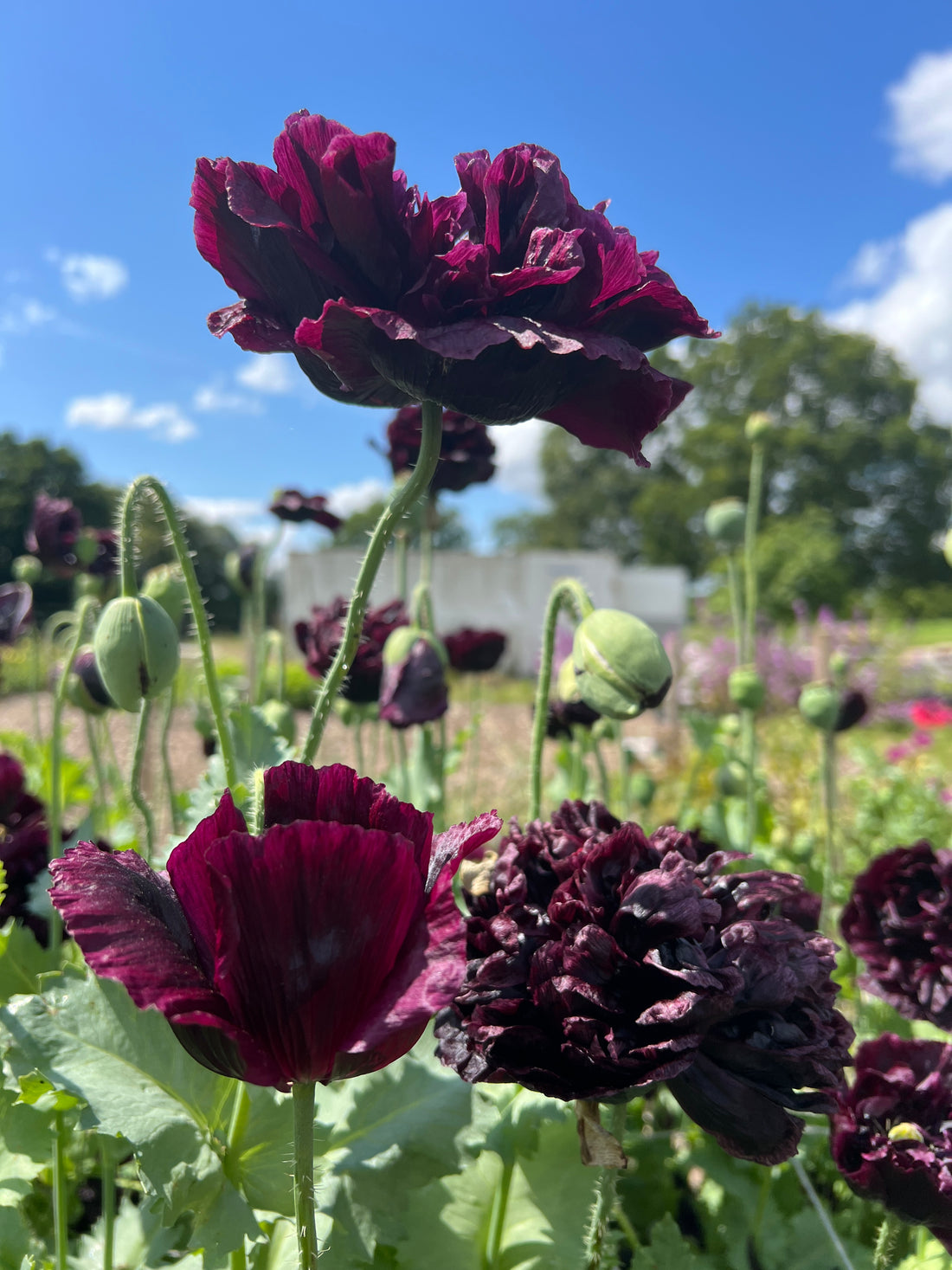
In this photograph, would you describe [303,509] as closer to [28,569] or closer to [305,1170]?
[28,569]

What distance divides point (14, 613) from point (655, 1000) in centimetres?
176

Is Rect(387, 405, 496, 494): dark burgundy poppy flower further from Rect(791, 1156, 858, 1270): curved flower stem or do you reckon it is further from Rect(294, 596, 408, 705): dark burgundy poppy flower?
Rect(791, 1156, 858, 1270): curved flower stem

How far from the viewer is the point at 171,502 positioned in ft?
2.50

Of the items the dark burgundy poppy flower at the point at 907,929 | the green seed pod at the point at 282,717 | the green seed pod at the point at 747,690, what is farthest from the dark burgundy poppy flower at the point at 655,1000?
the green seed pod at the point at 747,690

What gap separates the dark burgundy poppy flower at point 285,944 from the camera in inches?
16.2

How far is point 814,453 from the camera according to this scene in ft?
86.6

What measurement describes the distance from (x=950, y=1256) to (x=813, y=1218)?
0.63 feet

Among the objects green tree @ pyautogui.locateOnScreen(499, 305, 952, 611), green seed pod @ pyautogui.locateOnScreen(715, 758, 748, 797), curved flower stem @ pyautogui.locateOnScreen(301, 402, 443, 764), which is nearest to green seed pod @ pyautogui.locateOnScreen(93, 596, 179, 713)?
curved flower stem @ pyautogui.locateOnScreen(301, 402, 443, 764)

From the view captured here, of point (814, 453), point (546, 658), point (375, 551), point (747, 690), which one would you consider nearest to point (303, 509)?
point (747, 690)

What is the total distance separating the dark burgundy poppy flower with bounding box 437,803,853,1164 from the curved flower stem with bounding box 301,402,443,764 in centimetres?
21

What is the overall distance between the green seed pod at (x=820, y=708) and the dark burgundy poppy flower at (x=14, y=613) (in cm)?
168

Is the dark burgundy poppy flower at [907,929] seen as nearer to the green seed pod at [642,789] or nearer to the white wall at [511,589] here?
the green seed pod at [642,789]

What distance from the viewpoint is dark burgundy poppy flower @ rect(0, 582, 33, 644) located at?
188 cm

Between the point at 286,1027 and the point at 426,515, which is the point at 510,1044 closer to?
the point at 286,1027
